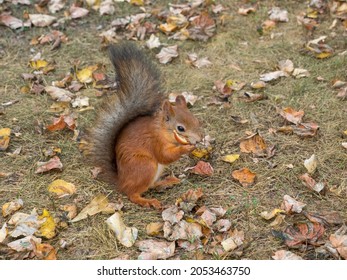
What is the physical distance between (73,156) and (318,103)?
158 centimetres

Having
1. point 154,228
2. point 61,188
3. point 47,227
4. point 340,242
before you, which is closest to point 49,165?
point 61,188

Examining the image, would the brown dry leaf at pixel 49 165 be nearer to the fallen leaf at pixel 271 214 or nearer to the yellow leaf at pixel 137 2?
the fallen leaf at pixel 271 214

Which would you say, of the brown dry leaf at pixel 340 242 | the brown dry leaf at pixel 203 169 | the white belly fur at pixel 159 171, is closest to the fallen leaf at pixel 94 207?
the white belly fur at pixel 159 171

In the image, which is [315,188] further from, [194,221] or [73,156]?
[73,156]

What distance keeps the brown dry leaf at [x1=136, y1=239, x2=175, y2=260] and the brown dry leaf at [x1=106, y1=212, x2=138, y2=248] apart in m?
0.04

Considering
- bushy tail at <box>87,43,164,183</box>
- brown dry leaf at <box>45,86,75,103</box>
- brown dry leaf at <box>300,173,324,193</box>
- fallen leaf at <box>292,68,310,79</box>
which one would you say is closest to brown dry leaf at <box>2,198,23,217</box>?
bushy tail at <box>87,43,164,183</box>

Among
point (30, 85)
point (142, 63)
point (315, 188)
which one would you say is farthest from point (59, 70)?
point (315, 188)

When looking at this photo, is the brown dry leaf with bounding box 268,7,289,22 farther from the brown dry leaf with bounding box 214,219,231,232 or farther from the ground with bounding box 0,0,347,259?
the brown dry leaf with bounding box 214,219,231,232

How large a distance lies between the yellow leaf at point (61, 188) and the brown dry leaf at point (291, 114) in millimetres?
1347

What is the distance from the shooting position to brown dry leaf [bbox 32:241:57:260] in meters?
2.36

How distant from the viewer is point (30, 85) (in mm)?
3742

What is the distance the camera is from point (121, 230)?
2.48 meters

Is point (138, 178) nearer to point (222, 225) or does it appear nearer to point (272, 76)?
point (222, 225)

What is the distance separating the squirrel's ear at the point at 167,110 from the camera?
255 centimetres
